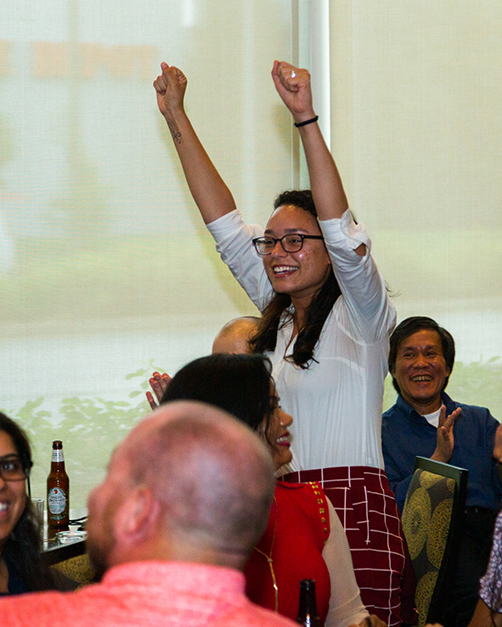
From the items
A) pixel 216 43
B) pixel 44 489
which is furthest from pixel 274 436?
pixel 216 43

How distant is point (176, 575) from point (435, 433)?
8.58ft

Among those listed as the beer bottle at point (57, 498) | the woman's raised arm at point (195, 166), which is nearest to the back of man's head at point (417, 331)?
the woman's raised arm at point (195, 166)

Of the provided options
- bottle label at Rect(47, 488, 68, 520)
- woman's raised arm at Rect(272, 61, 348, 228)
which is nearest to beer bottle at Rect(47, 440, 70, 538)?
bottle label at Rect(47, 488, 68, 520)

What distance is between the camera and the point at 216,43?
11.7ft

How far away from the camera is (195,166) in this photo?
233cm

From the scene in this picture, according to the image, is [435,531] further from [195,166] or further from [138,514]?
[138,514]

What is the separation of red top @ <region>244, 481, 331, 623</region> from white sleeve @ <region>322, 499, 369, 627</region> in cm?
3

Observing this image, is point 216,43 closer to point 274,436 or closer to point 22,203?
point 22,203

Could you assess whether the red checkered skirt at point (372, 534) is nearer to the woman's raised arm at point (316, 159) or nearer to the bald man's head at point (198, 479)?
the woman's raised arm at point (316, 159)

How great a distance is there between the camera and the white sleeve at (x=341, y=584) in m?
1.50

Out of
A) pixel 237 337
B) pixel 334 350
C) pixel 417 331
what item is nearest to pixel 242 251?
pixel 237 337

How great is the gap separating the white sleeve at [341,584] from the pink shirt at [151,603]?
887 millimetres

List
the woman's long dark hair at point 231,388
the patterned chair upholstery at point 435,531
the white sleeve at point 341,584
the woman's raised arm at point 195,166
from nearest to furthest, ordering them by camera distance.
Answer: the woman's long dark hair at point 231,388, the white sleeve at point 341,584, the patterned chair upholstery at point 435,531, the woman's raised arm at point 195,166

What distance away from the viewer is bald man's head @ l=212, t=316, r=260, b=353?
2.34 m
